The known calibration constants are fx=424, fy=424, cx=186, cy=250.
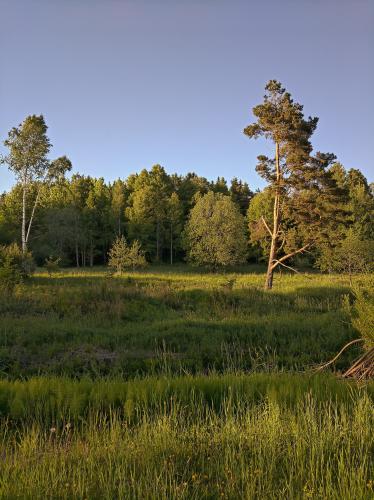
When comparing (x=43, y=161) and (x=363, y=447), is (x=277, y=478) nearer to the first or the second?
(x=363, y=447)

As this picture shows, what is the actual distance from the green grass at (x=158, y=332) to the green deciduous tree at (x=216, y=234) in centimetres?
2964

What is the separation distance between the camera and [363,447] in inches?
132

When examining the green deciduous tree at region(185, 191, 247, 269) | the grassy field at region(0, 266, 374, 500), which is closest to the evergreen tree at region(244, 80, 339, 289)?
the grassy field at region(0, 266, 374, 500)

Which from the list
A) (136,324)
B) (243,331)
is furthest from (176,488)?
(136,324)

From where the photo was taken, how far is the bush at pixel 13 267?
751 inches

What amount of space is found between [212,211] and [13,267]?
35.3 m

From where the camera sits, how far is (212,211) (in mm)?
53688

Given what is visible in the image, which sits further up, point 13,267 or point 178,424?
point 13,267

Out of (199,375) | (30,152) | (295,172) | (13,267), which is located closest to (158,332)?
(199,375)

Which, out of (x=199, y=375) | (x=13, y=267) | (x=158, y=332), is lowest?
(x=158, y=332)

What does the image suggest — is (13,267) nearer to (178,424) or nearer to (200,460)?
(178,424)

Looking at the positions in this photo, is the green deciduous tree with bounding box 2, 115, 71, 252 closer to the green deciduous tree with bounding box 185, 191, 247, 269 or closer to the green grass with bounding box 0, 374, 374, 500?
the green deciduous tree with bounding box 185, 191, 247, 269

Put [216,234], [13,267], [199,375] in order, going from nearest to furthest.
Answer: [199,375], [13,267], [216,234]

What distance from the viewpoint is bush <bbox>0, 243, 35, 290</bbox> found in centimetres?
1908
